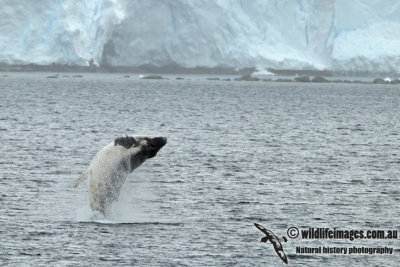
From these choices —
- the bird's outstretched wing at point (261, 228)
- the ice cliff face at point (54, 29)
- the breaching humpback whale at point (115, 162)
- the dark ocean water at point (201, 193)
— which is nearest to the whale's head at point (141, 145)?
the breaching humpback whale at point (115, 162)

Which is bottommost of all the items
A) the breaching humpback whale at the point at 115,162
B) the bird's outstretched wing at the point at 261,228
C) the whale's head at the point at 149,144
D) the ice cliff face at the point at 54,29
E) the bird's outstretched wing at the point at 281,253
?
the bird's outstretched wing at the point at 281,253

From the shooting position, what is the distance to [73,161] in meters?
30.2

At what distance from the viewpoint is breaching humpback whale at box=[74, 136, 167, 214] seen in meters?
16.3

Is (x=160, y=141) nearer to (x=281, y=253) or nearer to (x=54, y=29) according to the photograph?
(x=281, y=253)

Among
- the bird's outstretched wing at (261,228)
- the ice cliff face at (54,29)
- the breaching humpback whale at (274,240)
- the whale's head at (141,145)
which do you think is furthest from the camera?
the ice cliff face at (54,29)

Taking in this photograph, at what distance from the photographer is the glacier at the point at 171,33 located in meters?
111

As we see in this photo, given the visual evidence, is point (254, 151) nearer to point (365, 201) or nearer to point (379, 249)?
point (365, 201)

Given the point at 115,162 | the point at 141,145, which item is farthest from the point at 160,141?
the point at 115,162

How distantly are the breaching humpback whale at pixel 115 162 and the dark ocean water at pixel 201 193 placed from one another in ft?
4.47

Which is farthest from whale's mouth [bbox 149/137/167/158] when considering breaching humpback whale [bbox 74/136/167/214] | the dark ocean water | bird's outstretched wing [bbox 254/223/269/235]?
bird's outstretched wing [bbox 254/223/269/235]

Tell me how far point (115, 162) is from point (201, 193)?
7388 mm

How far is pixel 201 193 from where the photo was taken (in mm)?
23703

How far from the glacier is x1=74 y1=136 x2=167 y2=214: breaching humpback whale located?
93.6m

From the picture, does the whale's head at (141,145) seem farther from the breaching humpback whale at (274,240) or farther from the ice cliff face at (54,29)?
the ice cliff face at (54,29)
